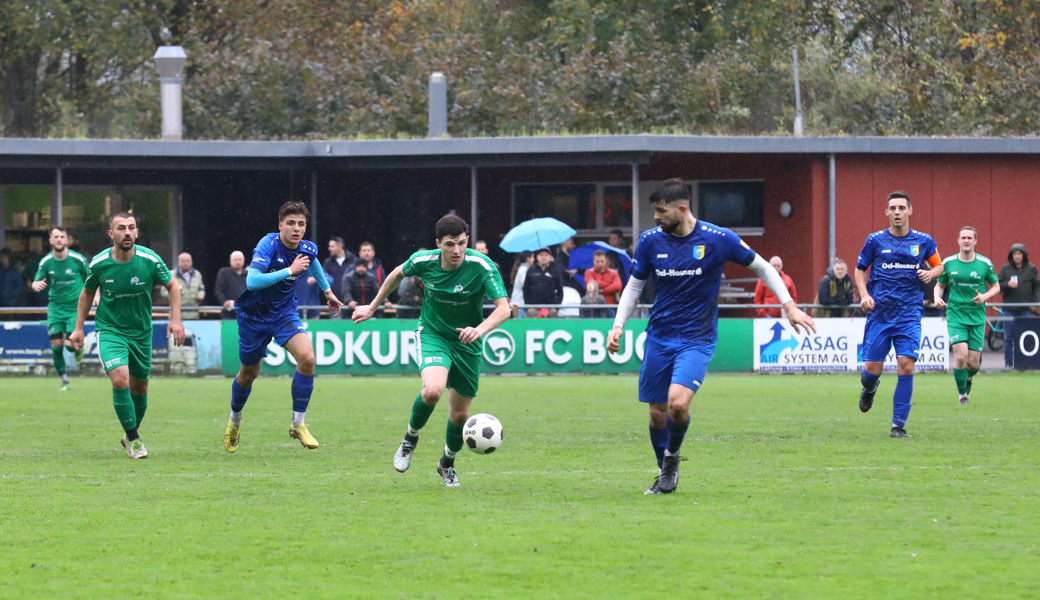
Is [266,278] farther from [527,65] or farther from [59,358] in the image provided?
[527,65]

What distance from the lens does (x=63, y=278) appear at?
720 inches

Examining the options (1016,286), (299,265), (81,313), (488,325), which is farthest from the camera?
(1016,286)

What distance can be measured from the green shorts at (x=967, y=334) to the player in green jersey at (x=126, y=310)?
9008 millimetres

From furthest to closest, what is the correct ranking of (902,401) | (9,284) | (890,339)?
1. (9,284)
2. (890,339)
3. (902,401)

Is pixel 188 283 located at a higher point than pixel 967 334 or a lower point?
higher

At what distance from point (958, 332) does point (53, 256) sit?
11610 millimetres

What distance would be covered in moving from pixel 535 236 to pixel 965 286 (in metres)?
8.10

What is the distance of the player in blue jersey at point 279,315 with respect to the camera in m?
10.8

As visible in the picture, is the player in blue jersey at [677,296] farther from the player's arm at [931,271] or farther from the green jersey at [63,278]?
the green jersey at [63,278]

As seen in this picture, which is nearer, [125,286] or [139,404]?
[125,286]

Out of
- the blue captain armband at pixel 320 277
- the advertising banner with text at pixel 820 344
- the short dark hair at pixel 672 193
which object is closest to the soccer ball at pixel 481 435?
the short dark hair at pixel 672 193

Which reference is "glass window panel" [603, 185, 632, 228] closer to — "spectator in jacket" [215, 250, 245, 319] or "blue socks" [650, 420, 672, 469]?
"spectator in jacket" [215, 250, 245, 319]

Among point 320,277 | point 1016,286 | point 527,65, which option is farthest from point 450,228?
point 527,65

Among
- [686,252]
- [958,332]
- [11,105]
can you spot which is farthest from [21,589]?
[11,105]
